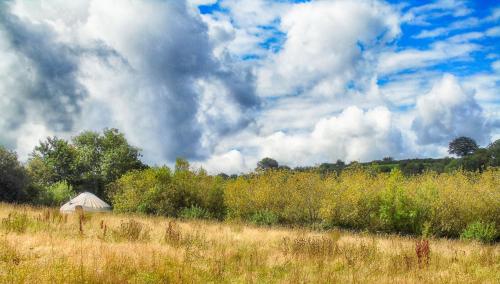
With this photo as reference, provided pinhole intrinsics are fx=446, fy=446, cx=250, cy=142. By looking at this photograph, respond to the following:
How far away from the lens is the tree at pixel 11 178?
47844mm

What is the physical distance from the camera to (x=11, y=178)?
4784 cm

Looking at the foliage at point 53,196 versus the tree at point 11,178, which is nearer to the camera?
the tree at point 11,178

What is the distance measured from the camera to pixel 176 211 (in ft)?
138

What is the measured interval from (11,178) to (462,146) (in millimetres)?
134518

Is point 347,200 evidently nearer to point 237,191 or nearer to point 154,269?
point 237,191

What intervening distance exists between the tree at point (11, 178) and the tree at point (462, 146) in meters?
129

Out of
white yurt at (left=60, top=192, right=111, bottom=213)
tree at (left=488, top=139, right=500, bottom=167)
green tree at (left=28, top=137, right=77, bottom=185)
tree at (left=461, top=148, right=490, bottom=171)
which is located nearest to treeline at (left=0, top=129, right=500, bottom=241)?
white yurt at (left=60, top=192, right=111, bottom=213)

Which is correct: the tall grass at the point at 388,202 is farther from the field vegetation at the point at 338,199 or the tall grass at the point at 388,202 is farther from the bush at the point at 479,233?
the bush at the point at 479,233

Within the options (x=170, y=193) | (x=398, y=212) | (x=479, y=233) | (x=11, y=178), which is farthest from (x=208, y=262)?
(x=11, y=178)

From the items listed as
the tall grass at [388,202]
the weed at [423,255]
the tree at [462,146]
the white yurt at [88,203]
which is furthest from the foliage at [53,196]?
the tree at [462,146]

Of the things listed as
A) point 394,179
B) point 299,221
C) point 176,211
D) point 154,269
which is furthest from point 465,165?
point 154,269

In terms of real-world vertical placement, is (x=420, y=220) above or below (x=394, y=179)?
below

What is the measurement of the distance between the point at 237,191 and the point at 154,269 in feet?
109

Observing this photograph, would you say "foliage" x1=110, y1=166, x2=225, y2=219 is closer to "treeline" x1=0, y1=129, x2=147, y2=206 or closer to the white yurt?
the white yurt
